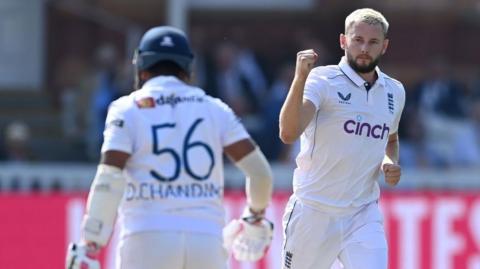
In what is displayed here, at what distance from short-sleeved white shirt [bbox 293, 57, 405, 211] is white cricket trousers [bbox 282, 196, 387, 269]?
0.23 feet

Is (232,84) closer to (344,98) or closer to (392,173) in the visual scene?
(344,98)

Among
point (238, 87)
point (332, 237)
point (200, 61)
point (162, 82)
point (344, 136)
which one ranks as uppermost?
point (200, 61)

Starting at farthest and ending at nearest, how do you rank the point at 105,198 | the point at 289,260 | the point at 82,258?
the point at 289,260, the point at 105,198, the point at 82,258

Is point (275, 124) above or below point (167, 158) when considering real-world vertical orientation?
below

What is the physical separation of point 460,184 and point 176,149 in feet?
27.0

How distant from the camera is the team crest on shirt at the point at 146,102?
273 inches

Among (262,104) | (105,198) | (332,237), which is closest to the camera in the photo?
(105,198)

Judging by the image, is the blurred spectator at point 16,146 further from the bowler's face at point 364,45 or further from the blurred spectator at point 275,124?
the bowler's face at point 364,45

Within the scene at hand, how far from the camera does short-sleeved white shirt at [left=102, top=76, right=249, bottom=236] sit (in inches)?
270

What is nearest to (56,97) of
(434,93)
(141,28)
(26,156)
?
(141,28)

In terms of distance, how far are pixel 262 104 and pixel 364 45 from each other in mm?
9112

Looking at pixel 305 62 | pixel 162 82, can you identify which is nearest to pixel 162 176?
pixel 162 82

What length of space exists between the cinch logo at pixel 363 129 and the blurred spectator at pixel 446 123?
8513mm

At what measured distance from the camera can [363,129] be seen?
8.01 metres
